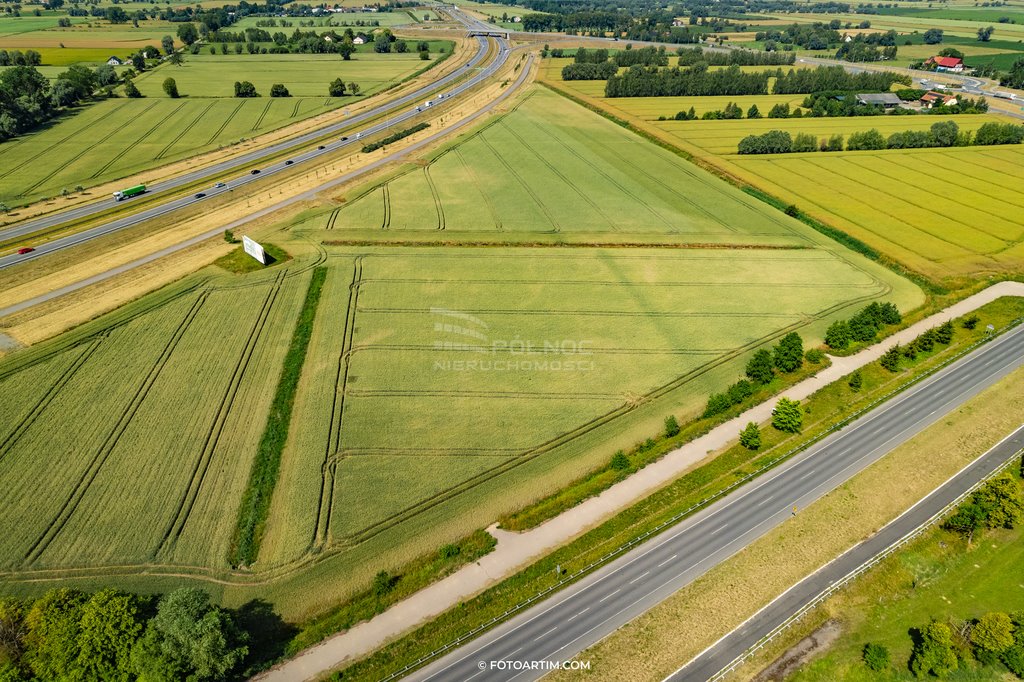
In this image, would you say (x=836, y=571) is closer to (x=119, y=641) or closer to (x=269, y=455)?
(x=269, y=455)

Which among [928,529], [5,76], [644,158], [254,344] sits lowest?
[928,529]

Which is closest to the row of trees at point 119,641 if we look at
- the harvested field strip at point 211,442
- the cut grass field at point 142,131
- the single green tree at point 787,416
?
the harvested field strip at point 211,442

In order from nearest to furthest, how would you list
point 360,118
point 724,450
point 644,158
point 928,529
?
point 928,529 → point 724,450 → point 644,158 → point 360,118

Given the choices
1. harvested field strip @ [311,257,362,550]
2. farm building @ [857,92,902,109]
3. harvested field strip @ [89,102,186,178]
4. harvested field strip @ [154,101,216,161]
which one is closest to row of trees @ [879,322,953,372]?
harvested field strip @ [311,257,362,550]

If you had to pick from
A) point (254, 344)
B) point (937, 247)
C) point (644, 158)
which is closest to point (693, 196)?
point (644, 158)

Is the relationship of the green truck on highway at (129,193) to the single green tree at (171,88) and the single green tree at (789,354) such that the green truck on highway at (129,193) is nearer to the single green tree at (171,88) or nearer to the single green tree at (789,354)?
the single green tree at (171,88)

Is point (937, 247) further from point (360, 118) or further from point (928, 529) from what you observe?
point (360, 118)

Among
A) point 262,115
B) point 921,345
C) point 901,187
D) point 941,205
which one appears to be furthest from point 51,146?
point 941,205
